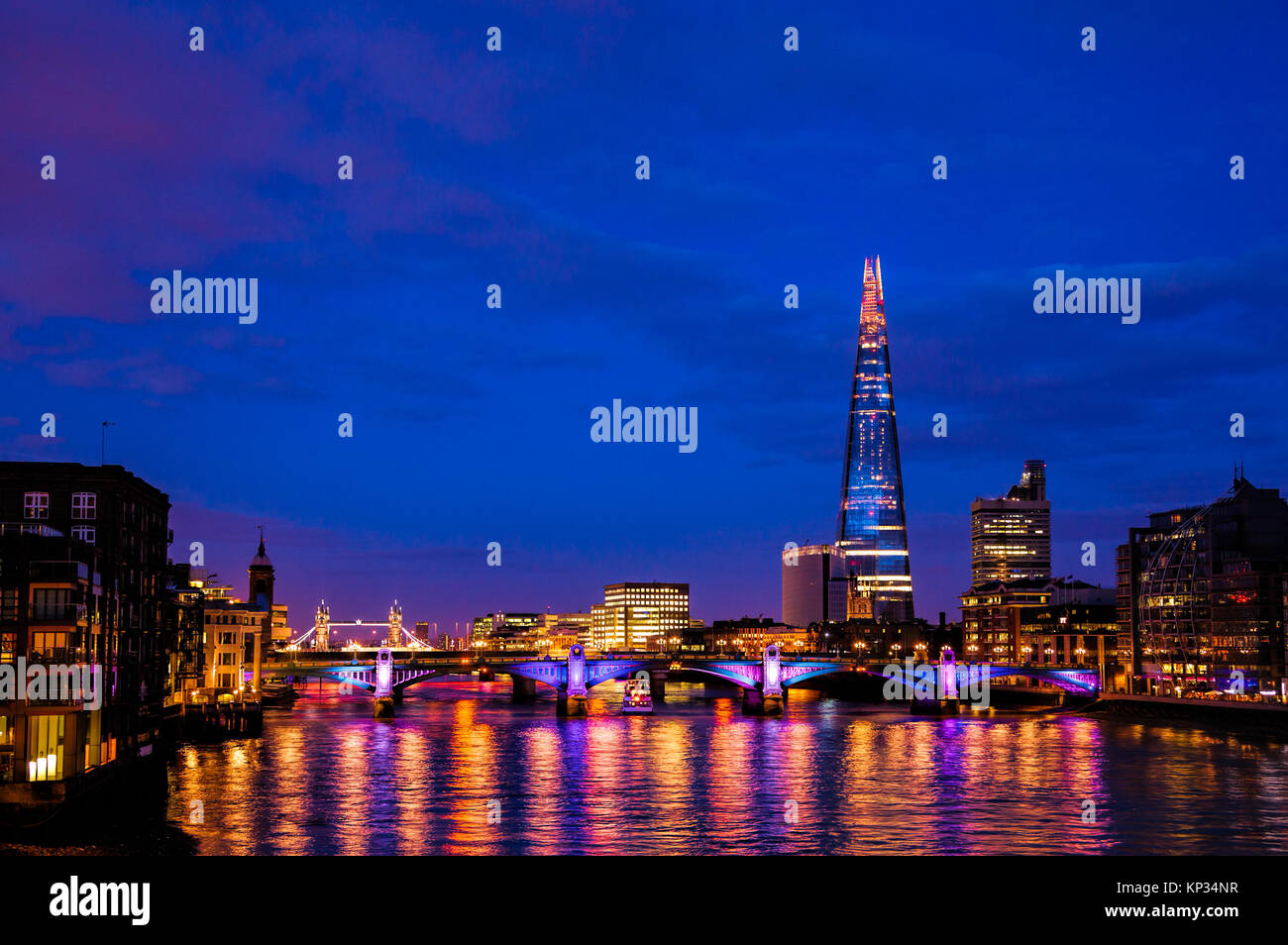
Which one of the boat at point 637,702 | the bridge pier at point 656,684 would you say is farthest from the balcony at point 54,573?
the bridge pier at point 656,684

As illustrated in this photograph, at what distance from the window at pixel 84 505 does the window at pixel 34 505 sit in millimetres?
1585

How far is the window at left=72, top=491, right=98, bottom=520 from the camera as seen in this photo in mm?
69938

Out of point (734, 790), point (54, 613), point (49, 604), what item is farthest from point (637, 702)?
point (49, 604)

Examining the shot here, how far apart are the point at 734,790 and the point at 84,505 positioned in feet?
129

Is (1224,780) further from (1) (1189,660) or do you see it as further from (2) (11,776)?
(1) (1189,660)

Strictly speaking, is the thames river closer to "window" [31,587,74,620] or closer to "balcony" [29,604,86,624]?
"balcony" [29,604,86,624]

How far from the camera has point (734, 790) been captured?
65.9 m

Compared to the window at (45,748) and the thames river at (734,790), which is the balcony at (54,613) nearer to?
the window at (45,748)

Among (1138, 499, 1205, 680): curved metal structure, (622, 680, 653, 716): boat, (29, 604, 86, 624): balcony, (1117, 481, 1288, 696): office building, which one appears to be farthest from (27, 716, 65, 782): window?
(1138, 499, 1205, 680): curved metal structure

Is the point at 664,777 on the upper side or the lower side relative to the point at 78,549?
lower

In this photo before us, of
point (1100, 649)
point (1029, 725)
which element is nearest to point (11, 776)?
point (1029, 725)

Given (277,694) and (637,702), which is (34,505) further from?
(277,694)

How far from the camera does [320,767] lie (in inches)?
3056
